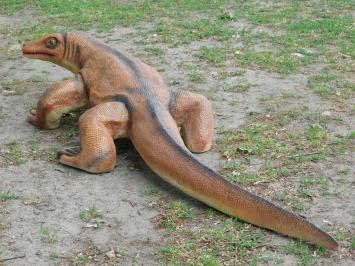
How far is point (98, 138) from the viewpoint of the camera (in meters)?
5.89

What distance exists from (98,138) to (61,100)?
101 cm

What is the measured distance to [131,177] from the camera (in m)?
5.93

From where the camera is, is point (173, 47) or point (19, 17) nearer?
point (173, 47)

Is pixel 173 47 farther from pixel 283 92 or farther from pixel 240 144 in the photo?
pixel 240 144

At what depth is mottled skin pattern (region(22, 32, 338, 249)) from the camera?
5.00 m

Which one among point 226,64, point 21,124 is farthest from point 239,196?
point 226,64

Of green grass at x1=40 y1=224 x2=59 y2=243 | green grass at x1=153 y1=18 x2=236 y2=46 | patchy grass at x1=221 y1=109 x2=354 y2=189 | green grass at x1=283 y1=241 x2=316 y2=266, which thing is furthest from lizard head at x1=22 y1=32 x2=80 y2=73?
green grass at x1=283 y1=241 x2=316 y2=266

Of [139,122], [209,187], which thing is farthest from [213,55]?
[209,187]

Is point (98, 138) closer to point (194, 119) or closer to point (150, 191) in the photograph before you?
point (150, 191)

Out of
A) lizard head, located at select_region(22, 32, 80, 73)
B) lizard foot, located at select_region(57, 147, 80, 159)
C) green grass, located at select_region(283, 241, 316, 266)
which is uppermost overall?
lizard head, located at select_region(22, 32, 80, 73)

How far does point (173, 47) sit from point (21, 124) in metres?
3.20

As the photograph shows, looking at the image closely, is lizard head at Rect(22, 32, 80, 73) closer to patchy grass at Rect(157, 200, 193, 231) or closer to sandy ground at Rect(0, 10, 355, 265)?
sandy ground at Rect(0, 10, 355, 265)

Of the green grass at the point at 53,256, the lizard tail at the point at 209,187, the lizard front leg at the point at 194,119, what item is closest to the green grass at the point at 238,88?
the lizard front leg at the point at 194,119

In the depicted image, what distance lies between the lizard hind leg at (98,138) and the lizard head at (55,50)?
4.13ft
